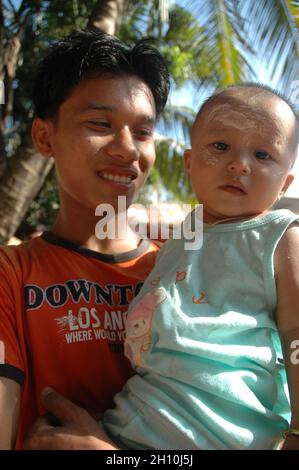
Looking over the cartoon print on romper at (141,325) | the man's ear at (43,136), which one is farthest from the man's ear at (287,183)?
the man's ear at (43,136)

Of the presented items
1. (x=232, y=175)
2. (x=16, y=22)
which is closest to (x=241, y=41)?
(x=16, y=22)

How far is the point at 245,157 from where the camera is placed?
5.16 feet

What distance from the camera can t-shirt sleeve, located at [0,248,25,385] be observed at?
65.5 inches

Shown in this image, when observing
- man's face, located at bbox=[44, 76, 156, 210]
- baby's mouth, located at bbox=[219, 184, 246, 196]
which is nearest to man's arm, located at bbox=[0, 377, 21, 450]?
man's face, located at bbox=[44, 76, 156, 210]

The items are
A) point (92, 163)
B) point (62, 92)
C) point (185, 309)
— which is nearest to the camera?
point (185, 309)

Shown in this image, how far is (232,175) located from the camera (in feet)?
5.22

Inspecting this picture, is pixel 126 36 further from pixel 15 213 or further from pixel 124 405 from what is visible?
pixel 124 405

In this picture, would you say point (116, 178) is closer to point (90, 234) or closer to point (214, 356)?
point (90, 234)

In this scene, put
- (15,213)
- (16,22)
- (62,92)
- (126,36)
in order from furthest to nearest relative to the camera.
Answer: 1. (126,36)
2. (16,22)
3. (15,213)
4. (62,92)

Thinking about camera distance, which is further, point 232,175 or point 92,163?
point 92,163

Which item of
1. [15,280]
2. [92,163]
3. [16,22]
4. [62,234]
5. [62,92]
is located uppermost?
[16,22]

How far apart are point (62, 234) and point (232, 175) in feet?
2.75

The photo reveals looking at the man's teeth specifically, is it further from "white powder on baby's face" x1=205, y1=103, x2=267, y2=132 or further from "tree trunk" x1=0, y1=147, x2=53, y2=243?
"tree trunk" x1=0, y1=147, x2=53, y2=243

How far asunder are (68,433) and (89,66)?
134 cm
